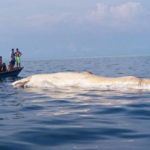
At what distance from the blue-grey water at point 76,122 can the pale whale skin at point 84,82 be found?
2.26 meters

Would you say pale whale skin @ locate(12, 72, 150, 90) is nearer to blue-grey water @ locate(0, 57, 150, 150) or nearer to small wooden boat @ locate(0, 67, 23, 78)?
blue-grey water @ locate(0, 57, 150, 150)

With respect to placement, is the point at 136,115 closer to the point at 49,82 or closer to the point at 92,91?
the point at 92,91

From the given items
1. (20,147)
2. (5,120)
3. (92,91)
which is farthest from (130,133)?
(92,91)

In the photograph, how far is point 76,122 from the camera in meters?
11.5

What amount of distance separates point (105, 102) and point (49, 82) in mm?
6786

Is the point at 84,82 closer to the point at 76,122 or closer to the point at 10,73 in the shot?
the point at 76,122

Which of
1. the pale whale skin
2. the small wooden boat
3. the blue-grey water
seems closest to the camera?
the blue-grey water

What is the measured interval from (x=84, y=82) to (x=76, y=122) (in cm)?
1042

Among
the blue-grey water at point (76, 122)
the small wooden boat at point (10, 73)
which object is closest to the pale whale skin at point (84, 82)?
the blue-grey water at point (76, 122)

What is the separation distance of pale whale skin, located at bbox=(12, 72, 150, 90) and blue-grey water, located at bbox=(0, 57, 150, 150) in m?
2.26

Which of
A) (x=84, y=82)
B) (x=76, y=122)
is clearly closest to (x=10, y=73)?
(x=84, y=82)

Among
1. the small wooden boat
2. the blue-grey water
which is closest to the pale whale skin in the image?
the blue-grey water

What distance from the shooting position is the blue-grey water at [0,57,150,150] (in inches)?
352

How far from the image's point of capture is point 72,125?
10984mm
